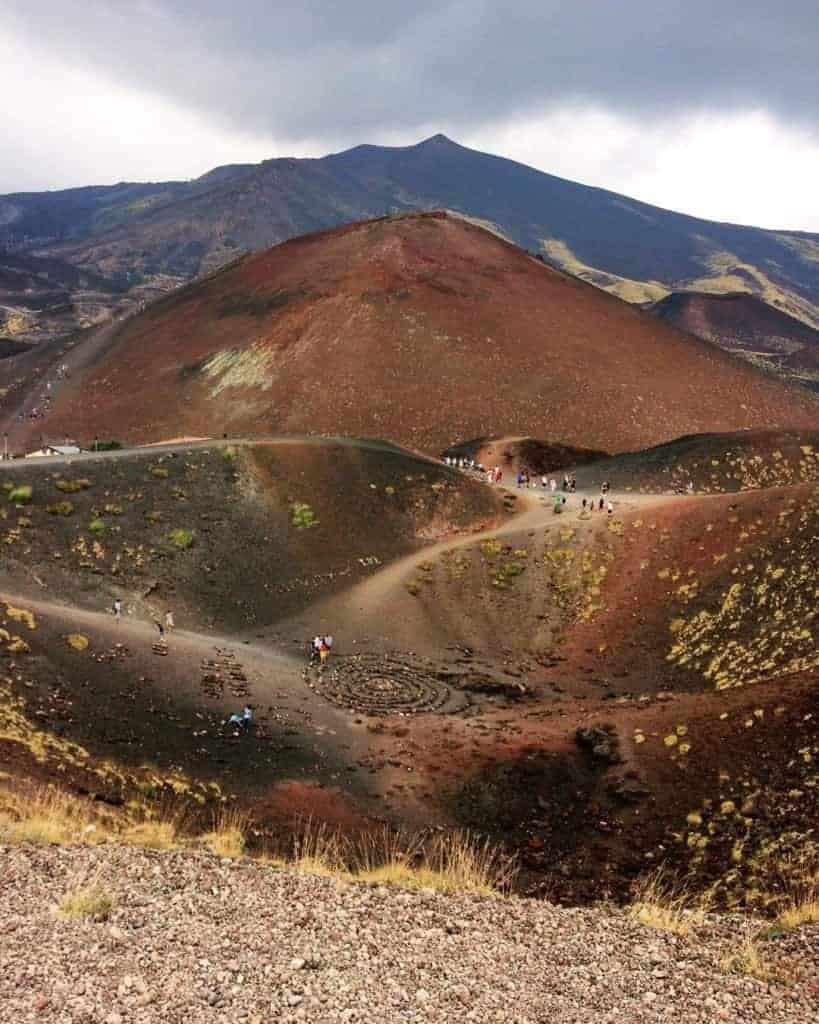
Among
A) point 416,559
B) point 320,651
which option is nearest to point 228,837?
point 320,651

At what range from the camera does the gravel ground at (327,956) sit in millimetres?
8453

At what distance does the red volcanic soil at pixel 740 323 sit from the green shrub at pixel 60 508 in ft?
532

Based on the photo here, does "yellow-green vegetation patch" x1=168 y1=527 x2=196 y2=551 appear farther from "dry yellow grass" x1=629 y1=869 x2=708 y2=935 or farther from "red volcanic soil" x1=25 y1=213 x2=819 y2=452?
"red volcanic soil" x1=25 y1=213 x2=819 y2=452

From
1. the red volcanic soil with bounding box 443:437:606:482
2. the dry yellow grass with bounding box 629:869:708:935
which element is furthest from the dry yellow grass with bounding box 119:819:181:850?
the red volcanic soil with bounding box 443:437:606:482

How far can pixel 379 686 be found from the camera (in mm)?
28859

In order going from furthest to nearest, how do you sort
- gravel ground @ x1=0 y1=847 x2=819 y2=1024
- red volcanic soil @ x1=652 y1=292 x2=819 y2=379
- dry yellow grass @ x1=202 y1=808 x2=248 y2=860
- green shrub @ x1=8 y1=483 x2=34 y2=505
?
red volcanic soil @ x1=652 y1=292 x2=819 y2=379, green shrub @ x1=8 y1=483 x2=34 y2=505, dry yellow grass @ x1=202 y1=808 x2=248 y2=860, gravel ground @ x1=0 y1=847 x2=819 y2=1024

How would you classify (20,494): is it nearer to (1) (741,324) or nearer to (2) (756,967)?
(2) (756,967)

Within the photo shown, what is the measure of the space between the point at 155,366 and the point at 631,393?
53.8 metres

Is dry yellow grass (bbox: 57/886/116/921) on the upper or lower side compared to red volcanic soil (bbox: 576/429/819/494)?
lower

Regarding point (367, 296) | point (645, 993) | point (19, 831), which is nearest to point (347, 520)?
point (19, 831)

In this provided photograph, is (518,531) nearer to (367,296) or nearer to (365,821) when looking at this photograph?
(365,821)

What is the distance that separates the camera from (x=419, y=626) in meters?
34.4

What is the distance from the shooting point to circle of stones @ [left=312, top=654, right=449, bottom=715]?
2723 centimetres

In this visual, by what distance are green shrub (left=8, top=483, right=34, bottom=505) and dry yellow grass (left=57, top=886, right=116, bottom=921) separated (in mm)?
29302
